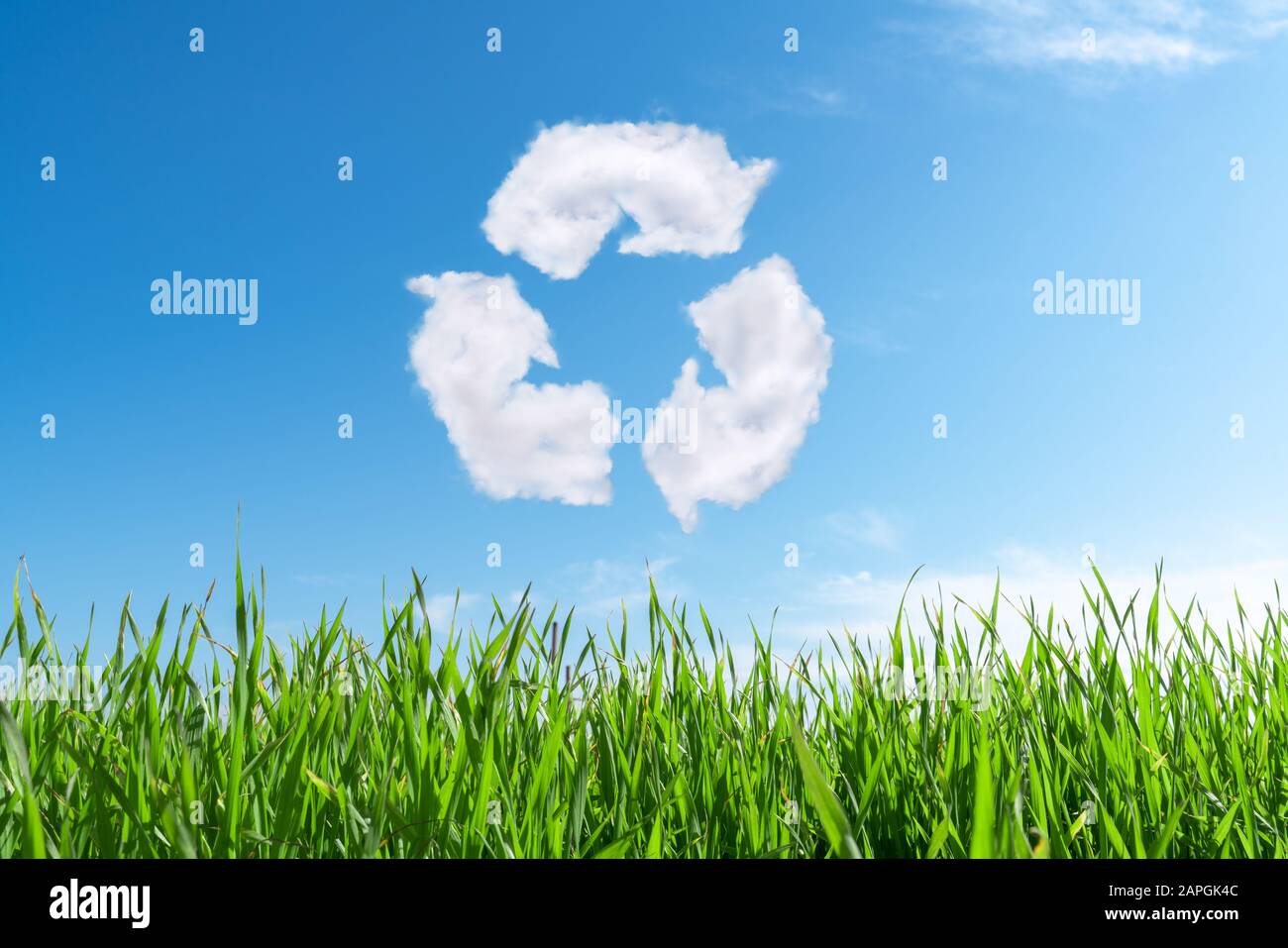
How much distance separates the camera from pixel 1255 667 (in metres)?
2.99

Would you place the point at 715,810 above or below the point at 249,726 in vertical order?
below

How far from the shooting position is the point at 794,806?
2070 mm

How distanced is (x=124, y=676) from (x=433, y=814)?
1160mm
